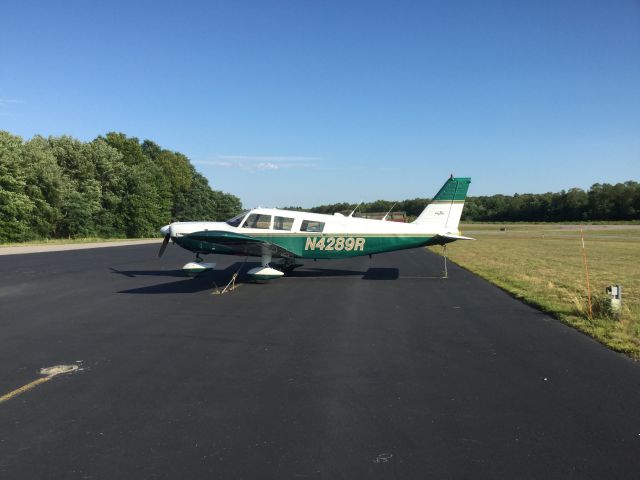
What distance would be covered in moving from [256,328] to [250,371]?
2401mm

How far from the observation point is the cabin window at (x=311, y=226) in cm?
1461

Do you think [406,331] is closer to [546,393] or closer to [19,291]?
[546,393]

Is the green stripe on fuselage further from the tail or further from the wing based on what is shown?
the tail

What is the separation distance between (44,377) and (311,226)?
32.7 ft

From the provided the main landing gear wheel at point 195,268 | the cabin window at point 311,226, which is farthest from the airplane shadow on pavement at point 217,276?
the cabin window at point 311,226

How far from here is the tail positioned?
14906mm

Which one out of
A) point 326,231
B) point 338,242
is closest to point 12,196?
point 326,231

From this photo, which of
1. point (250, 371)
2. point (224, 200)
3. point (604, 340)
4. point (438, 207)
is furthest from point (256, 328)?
point (224, 200)

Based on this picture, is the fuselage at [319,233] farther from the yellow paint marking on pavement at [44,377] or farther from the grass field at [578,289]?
the yellow paint marking on pavement at [44,377]

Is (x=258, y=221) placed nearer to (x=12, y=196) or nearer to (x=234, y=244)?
(x=234, y=244)

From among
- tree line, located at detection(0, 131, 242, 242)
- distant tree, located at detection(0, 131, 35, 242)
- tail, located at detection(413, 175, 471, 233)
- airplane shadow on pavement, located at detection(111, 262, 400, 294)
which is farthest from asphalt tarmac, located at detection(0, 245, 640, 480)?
tree line, located at detection(0, 131, 242, 242)

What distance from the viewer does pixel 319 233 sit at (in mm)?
14625

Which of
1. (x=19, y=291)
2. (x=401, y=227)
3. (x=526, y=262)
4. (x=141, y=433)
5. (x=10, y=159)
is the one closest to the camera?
(x=141, y=433)

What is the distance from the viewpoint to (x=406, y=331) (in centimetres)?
793
